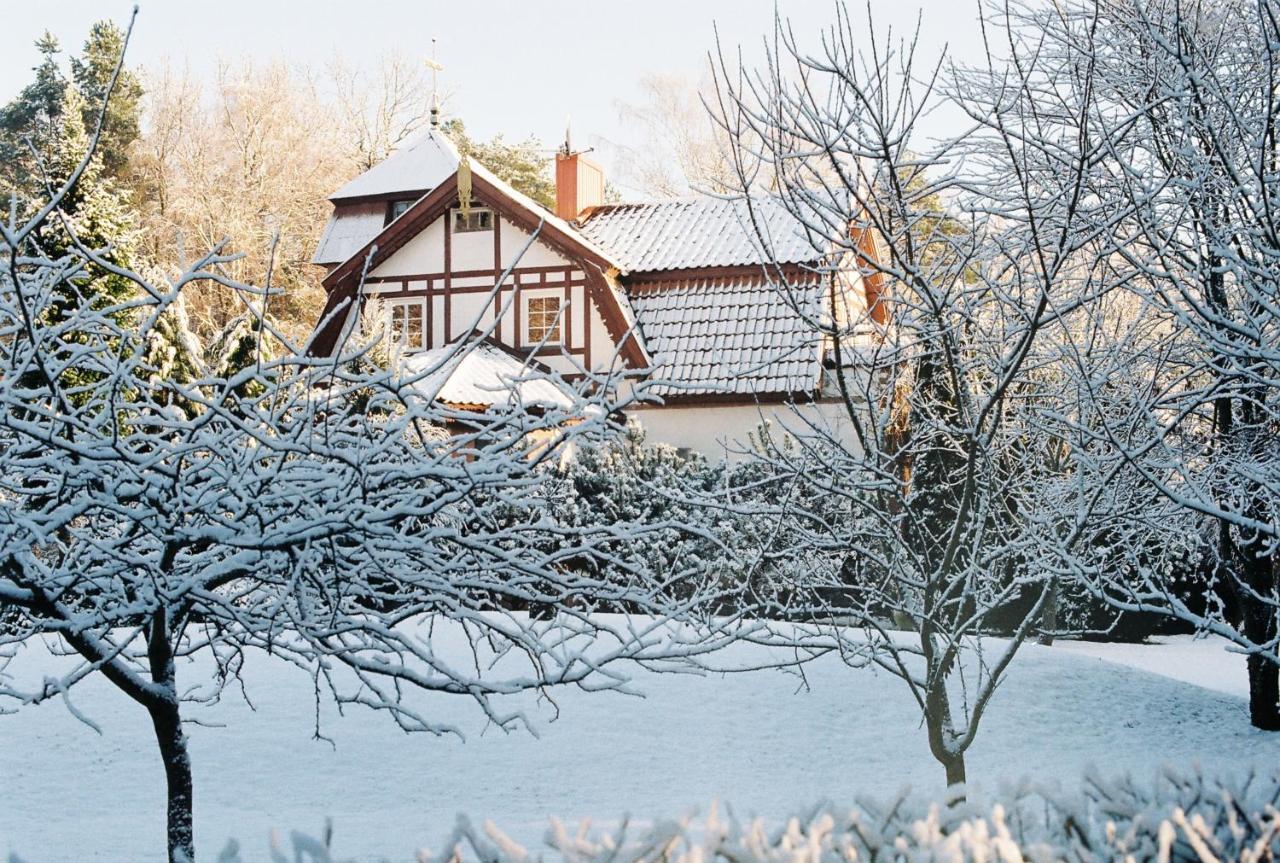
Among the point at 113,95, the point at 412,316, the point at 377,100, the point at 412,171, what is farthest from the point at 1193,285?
the point at 377,100

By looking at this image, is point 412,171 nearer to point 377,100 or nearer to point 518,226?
point 518,226

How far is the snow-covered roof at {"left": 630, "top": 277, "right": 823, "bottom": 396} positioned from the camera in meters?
19.2

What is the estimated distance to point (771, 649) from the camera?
10.1m

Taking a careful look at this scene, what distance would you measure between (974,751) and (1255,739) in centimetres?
266

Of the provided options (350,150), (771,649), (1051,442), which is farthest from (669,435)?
(350,150)

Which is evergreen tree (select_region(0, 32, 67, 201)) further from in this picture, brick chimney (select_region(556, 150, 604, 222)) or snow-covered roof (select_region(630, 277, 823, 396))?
snow-covered roof (select_region(630, 277, 823, 396))

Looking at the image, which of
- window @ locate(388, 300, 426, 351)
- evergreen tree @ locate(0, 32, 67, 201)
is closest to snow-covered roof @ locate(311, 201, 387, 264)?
window @ locate(388, 300, 426, 351)

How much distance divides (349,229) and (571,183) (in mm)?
5030

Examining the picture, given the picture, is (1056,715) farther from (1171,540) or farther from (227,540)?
(227,540)

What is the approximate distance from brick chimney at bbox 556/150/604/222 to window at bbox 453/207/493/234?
6.62 feet

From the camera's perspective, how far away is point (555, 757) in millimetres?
8336

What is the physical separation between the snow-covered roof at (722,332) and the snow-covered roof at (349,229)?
637cm

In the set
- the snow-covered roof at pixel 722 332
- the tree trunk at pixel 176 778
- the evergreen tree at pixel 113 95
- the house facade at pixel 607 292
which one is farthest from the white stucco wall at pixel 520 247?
the tree trunk at pixel 176 778

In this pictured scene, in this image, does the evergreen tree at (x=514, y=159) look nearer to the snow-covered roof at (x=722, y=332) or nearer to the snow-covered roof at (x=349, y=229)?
the snow-covered roof at (x=349, y=229)
